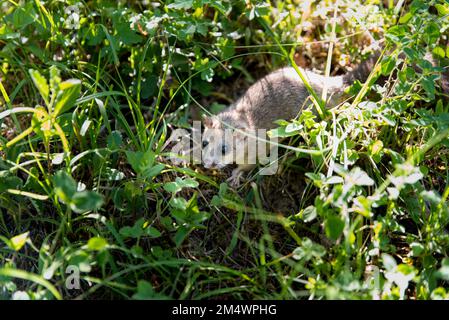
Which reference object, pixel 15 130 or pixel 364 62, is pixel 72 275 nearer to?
pixel 15 130

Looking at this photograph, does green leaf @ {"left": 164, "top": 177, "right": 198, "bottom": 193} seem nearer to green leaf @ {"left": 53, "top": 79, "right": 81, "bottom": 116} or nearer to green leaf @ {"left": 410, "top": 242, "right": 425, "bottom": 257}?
green leaf @ {"left": 53, "top": 79, "right": 81, "bottom": 116}

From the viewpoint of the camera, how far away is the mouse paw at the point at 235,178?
3200 millimetres

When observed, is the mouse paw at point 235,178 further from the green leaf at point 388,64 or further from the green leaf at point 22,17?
the green leaf at point 22,17

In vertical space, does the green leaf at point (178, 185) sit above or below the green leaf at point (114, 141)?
below

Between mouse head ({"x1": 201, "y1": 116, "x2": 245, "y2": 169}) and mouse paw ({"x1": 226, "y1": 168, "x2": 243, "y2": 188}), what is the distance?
0.27 feet

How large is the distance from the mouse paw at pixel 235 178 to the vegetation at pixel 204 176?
0.33ft

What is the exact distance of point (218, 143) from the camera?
3.52 meters

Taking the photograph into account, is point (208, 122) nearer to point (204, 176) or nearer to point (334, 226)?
point (204, 176)

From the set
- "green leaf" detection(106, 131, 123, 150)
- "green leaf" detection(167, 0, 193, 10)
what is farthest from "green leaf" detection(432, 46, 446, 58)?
"green leaf" detection(106, 131, 123, 150)

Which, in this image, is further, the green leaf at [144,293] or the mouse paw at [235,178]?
the mouse paw at [235,178]

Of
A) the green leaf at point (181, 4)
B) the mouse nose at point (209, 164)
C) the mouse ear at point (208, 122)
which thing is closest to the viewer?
the green leaf at point (181, 4)

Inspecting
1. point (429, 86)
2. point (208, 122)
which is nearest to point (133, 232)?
point (208, 122)

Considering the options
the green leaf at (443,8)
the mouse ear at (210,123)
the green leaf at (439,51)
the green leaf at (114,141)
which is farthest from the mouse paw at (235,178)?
the green leaf at (443,8)

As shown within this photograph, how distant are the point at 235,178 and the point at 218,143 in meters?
0.34
